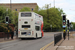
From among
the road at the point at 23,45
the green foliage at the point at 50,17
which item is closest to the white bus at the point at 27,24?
the road at the point at 23,45

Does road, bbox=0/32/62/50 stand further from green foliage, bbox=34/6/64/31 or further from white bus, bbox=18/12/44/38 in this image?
green foliage, bbox=34/6/64/31

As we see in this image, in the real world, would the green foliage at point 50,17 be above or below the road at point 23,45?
above

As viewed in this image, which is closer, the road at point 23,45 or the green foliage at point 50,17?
the road at point 23,45

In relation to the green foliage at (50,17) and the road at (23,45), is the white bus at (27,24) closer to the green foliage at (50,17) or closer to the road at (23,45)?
the road at (23,45)

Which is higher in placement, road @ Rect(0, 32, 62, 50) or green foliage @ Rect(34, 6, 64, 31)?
green foliage @ Rect(34, 6, 64, 31)

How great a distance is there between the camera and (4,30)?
34375 millimetres

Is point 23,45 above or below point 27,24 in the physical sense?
below

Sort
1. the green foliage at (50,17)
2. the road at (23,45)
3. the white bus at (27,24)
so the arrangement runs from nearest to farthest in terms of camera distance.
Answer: the road at (23,45)
the white bus at (27,24)
the green foliage at (50,17)

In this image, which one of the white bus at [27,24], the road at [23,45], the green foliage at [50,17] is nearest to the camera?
the road at [23,45]

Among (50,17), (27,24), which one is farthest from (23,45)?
(50,17)

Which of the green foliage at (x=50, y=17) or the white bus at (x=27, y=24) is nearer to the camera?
the white bus at (x=27, y=24)

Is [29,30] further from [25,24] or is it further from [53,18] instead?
[53,18]

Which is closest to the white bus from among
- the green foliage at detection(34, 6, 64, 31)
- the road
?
the road

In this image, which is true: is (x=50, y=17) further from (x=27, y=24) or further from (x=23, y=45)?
(x=23, y=45)
